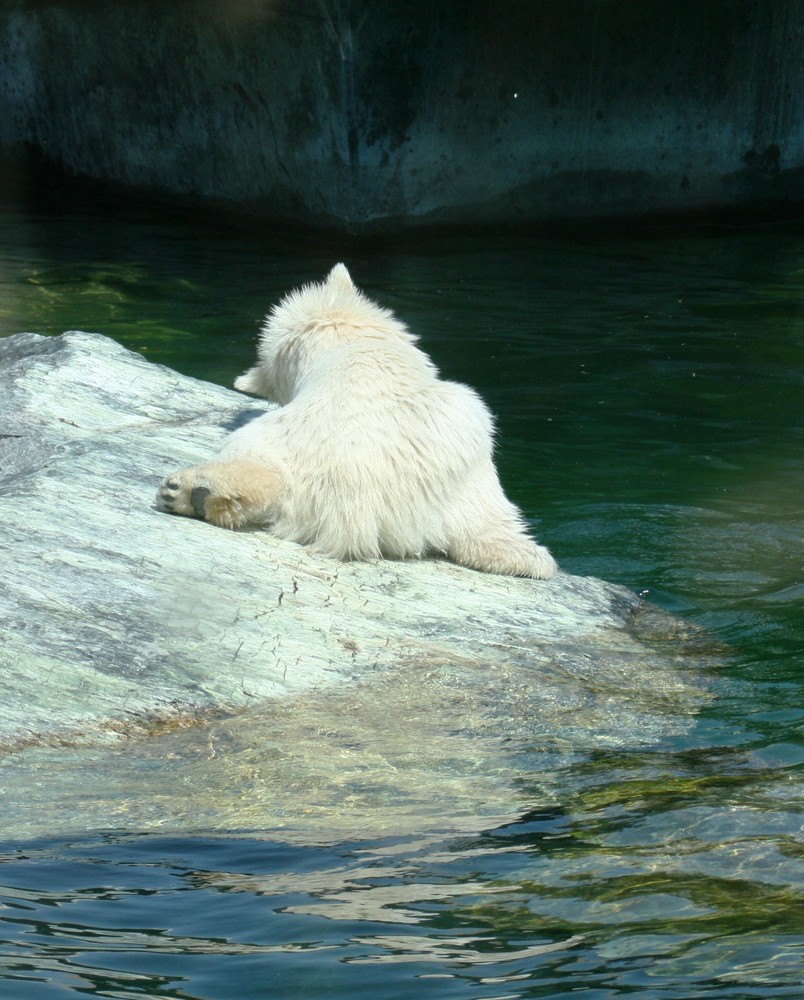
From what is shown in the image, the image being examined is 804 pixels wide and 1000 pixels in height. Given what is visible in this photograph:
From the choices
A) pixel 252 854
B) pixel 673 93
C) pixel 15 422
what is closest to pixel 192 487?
pixel 15 422

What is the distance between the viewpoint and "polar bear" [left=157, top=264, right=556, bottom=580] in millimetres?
4684

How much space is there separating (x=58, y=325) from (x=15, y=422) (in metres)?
5.16

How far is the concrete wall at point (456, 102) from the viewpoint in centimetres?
1278

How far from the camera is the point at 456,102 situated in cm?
1319

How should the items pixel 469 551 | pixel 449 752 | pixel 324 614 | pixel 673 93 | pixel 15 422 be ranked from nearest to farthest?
pixel 449 752
pixel 324 614
pixel 469 551
pixel 15 422
pixel 673 93

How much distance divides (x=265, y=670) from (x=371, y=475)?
0.99 m

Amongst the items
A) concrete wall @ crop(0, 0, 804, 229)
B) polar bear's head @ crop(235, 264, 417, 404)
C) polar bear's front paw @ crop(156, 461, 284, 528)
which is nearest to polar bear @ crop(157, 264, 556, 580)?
polar bear's front paw @ crop(156, 461, 284, 528)

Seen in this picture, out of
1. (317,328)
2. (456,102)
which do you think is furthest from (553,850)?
(456,102)

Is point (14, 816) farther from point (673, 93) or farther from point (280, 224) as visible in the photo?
point (673, 93)

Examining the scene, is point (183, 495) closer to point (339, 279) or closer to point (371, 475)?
point (371, 475)

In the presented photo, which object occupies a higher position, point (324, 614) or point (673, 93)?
point (673, 93)

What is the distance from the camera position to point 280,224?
1395 cm

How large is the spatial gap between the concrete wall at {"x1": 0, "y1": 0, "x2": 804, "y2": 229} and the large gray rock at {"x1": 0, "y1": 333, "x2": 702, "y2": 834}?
8.25 m

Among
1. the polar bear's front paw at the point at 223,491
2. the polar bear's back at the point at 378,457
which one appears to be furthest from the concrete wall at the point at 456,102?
the polar bear's front paw at the point at 223,491
